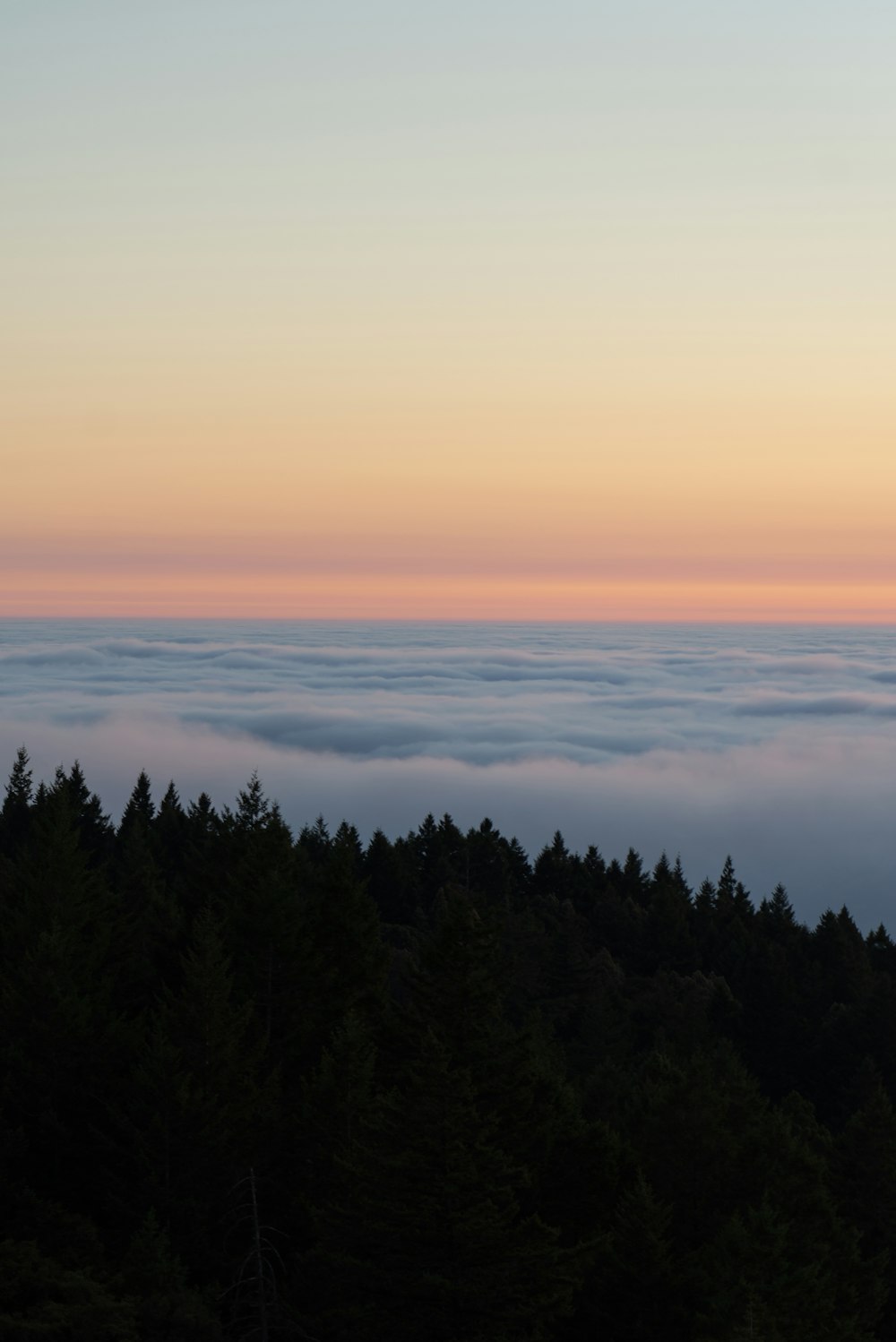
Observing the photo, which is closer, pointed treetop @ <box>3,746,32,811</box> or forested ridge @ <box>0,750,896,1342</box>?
forested ridge @ <box>0,750,896,1342</box>

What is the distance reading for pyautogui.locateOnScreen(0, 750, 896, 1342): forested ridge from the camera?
2067 centimetres

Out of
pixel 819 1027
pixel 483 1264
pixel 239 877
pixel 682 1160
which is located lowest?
pixel 819 1027

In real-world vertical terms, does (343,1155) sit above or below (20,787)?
below

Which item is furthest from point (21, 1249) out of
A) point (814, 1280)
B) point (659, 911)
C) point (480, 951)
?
point (659, 911)

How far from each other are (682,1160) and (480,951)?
460 inches

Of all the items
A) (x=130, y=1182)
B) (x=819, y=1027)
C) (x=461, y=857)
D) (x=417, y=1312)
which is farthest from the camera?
(x=461, y=857)

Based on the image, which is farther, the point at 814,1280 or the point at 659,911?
the point at 659,911

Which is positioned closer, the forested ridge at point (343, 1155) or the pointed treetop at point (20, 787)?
the forested ridge at point (343, 1155)

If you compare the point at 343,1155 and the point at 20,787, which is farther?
the point at 20,787

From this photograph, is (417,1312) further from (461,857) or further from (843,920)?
(461,857)

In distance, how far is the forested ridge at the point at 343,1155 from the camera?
2067 cm

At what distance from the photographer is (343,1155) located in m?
25.8

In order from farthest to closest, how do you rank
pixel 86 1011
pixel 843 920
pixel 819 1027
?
1. pixel 843 920
2. pixel 819 1027
3. pixel 86 1011

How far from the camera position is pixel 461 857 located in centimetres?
10475
